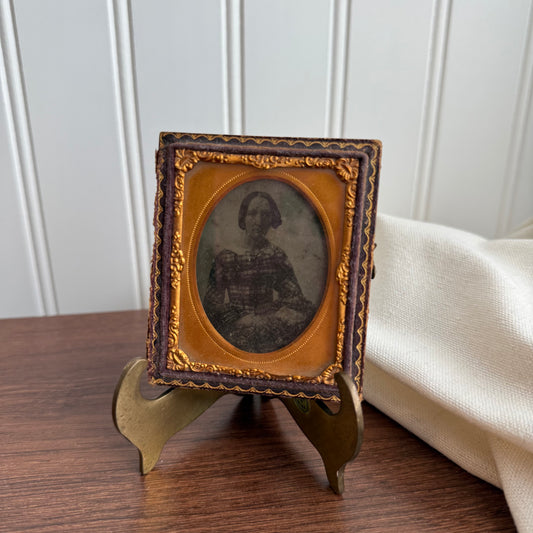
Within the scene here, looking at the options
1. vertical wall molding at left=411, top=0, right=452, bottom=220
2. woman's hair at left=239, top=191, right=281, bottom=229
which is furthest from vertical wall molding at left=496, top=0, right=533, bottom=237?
woman's hair at left=239, top=191, right=281, bottom=229

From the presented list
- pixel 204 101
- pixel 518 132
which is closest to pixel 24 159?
pixel 204 101

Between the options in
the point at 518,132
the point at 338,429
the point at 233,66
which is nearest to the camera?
the point at 338,429

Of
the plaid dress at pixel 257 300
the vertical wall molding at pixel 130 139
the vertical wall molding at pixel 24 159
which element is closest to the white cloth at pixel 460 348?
the plaid dress at pixel 257 300

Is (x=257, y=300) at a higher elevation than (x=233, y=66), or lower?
lower

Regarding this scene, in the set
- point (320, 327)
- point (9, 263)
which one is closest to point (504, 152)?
point (320, 327)

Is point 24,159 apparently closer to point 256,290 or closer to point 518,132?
point 256,290

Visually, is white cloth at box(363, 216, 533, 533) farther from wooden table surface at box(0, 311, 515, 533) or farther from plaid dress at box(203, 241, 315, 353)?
plaid dress at box(203, 241, 315, 353)
